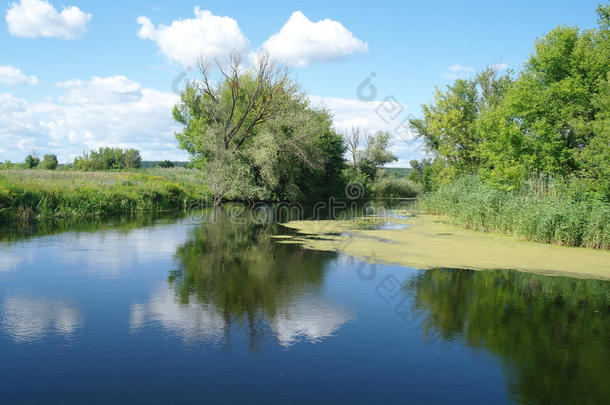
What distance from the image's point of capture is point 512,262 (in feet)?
35.3

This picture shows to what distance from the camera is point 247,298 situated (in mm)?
7348

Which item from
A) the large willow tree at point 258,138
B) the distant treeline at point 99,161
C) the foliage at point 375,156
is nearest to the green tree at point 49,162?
the distant treeline at point 99,161

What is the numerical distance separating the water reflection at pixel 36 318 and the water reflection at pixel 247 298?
856mm

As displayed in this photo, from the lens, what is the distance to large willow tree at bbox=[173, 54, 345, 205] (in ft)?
102

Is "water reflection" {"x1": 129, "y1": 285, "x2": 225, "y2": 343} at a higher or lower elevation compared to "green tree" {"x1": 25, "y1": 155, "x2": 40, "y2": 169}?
lower

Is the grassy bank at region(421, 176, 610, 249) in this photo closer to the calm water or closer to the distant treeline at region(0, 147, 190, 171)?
the calm water

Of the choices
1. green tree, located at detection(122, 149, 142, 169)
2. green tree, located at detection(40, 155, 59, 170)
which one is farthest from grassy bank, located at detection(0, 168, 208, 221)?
green tree, located at detection(122, 149, 142, 169)

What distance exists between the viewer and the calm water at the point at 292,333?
14.6ft

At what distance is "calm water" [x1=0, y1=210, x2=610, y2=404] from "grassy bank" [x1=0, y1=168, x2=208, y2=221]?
9387 millimetres

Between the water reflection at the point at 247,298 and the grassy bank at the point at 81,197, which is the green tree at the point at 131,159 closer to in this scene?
Answer: the grassy bank at the point at 81,197

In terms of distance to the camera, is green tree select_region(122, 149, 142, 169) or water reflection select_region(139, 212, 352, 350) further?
green tree select_region(122, 149, 142, 169)

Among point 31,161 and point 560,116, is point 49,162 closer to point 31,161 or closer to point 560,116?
point 31,161

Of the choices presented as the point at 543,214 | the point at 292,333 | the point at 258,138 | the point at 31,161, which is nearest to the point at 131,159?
the point at 31,161

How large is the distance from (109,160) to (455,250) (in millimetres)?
46783
